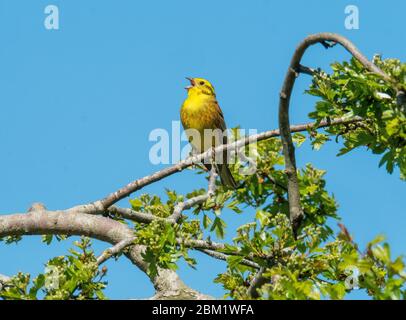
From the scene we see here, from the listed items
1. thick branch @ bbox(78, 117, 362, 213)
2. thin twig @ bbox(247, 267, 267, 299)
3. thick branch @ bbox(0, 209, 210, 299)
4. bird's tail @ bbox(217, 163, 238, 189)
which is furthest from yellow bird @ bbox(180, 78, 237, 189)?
thin twig @ bbox(247, 267, 267, 299)

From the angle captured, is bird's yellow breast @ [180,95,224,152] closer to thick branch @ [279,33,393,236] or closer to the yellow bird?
the yellow bird

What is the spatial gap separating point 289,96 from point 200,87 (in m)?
6.80

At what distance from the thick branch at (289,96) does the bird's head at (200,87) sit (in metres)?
6.42

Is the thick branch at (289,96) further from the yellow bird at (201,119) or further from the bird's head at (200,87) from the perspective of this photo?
the bird's head at (200,87)

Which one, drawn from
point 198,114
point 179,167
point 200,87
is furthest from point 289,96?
point 200,87

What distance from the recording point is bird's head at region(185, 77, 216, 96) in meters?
12.4

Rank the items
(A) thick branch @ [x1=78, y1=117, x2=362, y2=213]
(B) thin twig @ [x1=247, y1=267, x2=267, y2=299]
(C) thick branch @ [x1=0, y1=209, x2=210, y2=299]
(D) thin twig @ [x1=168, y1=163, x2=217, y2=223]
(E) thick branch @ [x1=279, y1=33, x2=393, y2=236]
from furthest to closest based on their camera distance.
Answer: (C) thick branch @ [x1=0, y1=209, x2=210, y2=299] < (A) thick branch @ [x1=78, y1=117, x2=362, y2=213] < (D) thin twig @ [x1=168, y1=163, x2=217, y2=223] < (B) thin twig @ [x1=247, y1=267, x2=267, y2=299] < (E) thick branch @ [x1=279, y1=33, x2=393, y2=236]

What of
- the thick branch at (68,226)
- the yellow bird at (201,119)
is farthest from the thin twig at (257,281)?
the yellow bird at (201,119)

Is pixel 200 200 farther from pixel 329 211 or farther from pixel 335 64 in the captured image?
pixel 335 64

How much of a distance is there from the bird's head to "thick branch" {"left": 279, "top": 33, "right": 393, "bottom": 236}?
6420mm

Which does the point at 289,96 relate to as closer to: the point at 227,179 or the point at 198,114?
the point at 227,179

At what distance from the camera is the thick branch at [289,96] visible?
203 inches
